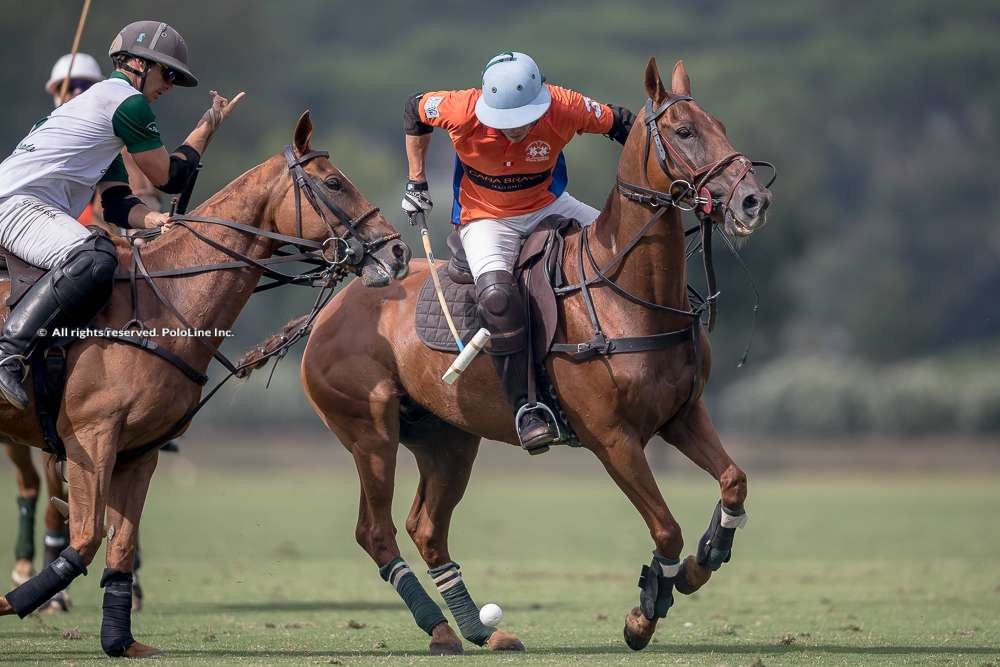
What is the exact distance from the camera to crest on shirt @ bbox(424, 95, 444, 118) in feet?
32.6

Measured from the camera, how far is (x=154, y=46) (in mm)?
9320

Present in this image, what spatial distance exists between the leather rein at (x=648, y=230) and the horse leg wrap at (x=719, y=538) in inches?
27.9

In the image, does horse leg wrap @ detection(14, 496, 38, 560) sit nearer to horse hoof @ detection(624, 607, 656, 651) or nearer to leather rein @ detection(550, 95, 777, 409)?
leather rein @ detection(550, 95, 777, 409)

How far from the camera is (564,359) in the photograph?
954cm

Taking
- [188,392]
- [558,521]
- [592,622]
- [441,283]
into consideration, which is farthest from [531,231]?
[558,521]

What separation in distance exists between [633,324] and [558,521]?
50.5 ft

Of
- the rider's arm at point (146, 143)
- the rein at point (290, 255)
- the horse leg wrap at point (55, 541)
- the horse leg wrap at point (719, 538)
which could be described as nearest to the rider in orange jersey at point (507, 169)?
the rein at point (290, 255)

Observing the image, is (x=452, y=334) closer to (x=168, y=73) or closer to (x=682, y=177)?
(x=682, y=177)

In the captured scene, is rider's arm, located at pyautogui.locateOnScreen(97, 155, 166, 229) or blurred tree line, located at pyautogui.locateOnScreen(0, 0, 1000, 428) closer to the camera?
Result: rider's arm, located at pyautogui.locateOnScreen(97, 155, 166, 229)

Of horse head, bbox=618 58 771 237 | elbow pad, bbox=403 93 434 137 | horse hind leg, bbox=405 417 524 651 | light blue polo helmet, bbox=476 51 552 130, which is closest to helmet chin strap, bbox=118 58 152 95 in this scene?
elbow pad, bbox=403 93 434 137

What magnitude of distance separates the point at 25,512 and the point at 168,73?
5.28 meters

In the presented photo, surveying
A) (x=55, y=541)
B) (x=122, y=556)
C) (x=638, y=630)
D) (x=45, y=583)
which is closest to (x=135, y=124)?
(x=122, y=556)

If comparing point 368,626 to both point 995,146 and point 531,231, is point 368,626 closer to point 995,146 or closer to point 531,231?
point 531,231

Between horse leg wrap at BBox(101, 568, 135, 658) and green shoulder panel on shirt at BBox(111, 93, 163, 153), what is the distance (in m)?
2.39
